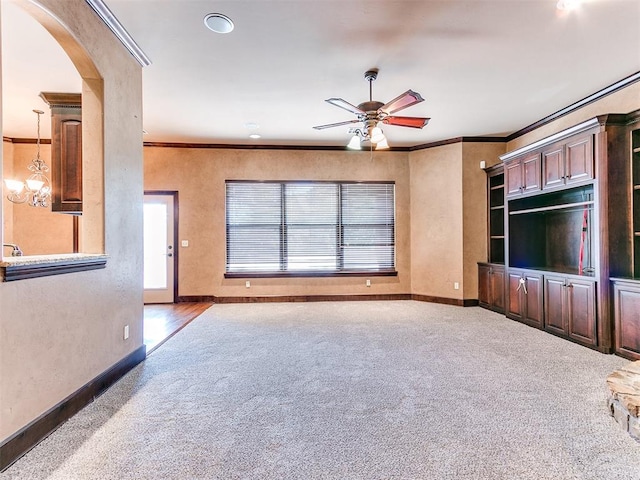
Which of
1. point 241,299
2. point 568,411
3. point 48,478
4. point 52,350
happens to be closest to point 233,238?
point 241,299

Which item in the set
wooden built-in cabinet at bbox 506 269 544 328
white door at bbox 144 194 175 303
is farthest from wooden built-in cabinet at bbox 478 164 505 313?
white door at bbox 144 194 175 303

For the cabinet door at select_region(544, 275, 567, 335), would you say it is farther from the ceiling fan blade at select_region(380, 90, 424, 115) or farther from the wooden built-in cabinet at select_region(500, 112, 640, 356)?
the ceiling fan blade at select_region(380, 90, 424, 115)

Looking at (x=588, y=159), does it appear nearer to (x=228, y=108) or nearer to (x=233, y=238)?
(x=228, y=108)

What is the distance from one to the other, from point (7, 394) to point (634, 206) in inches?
215

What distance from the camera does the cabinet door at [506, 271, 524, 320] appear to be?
4.68 m

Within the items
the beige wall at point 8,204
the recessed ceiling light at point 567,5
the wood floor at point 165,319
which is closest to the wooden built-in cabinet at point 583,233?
the recessed ceiling light at point 567,5

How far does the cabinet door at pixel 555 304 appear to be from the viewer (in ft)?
13.0

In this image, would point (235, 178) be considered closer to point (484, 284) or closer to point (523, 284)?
point (484, 284)

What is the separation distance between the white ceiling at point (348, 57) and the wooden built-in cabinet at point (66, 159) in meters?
0.55

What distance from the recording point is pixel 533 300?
440cm

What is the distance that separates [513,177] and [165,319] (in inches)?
220

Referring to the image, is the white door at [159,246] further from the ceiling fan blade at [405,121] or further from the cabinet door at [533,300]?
the cabinet door at [533,300]

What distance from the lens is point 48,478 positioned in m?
1.68

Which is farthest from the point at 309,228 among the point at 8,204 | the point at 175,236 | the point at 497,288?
the point at 8,204
